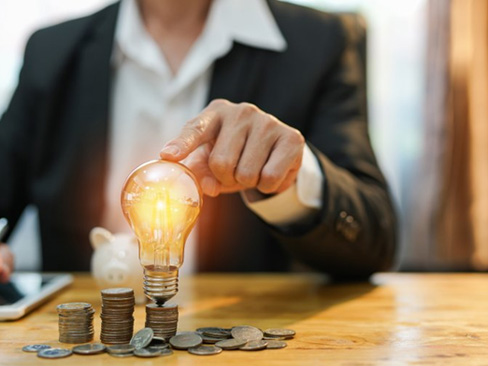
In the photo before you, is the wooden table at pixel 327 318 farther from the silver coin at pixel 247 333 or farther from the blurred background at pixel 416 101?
the blurred background at pixel 416 101

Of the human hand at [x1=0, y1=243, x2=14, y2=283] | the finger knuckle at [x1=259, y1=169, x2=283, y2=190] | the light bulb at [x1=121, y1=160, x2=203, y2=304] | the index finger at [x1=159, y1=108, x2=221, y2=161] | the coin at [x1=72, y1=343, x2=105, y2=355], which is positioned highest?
the index finger at [x1=159, y1=108, x2=221, y2=161]

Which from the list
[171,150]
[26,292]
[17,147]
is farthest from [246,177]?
[17,147]

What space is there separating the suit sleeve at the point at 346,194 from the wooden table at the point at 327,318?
58 millimetres

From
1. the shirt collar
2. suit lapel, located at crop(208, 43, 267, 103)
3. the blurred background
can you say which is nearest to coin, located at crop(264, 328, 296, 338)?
suit lapel, located at crop(208, 43, 267, 103)

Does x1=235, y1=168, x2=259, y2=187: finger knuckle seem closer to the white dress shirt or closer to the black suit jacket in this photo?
the black suit jacket

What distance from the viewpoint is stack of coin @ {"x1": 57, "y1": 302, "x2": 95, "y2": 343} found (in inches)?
31.1

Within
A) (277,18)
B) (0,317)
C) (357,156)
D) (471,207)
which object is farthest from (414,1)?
(0,317)

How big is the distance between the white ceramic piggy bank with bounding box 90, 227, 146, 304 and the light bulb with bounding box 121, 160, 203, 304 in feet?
0.76

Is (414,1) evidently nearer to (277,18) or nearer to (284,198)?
(277,18)

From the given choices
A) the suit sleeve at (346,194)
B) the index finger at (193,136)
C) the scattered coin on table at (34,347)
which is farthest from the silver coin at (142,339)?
the suit sleeve at (346,194)

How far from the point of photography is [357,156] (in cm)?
153

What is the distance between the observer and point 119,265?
1053mm

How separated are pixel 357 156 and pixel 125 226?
2.08ft

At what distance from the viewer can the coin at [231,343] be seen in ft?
2.47
